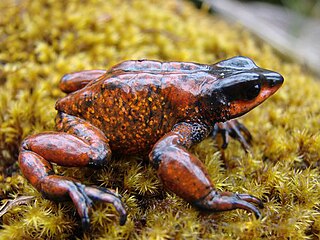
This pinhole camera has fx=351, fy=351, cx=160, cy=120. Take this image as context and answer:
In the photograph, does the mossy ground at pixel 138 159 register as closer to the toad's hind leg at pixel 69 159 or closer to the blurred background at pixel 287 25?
the toad's hind leg at pixel 69 159

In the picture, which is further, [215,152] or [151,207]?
[215,152]

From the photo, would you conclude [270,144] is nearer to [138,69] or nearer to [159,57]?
[138,69]

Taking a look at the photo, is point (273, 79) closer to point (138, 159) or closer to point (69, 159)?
point (138, 159)

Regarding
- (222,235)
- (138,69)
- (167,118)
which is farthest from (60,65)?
(222,235)

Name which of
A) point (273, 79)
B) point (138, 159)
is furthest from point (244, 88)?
point (138, 159)

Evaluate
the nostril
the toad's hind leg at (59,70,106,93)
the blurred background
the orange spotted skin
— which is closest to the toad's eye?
the orange spotted skin
